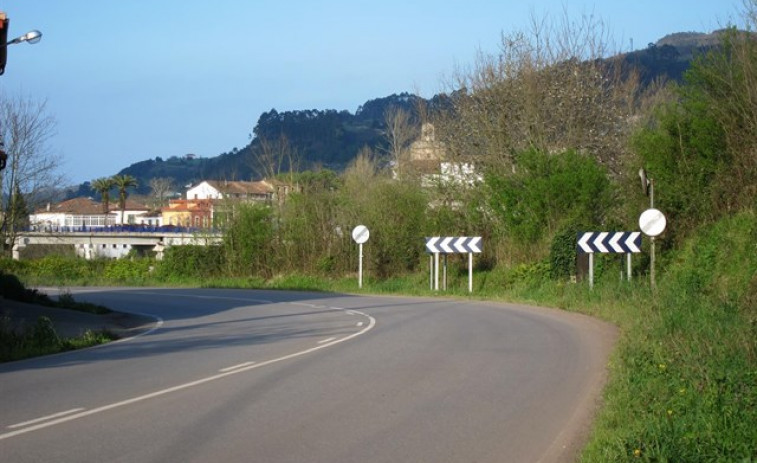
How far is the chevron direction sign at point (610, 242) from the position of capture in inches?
1110

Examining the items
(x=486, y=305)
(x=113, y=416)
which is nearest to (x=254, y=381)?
(x=113, y=416)

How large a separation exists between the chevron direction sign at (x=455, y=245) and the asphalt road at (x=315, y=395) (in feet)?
47.9

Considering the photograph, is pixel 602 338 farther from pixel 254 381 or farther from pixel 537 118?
pixel 537 118

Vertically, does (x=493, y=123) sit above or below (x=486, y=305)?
above

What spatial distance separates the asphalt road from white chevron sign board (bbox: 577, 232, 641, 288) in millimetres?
8297

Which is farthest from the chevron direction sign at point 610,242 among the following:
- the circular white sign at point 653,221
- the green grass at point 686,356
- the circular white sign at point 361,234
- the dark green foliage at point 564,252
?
the circular white sign at point 361,234

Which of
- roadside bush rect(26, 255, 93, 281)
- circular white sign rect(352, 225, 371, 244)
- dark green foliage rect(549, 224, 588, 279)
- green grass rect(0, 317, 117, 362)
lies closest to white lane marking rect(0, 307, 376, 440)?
green grass rect(0, 317, 117, 362)

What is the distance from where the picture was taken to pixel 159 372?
1349 cm

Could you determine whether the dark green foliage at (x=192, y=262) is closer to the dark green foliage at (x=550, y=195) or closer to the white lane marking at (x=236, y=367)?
the dark green foliage at (x=550, y=195)

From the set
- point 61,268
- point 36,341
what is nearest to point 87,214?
point 61,268

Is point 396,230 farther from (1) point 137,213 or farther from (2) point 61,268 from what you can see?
(1) point 137,213

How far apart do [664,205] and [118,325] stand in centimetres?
1756

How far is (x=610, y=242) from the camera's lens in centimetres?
2870

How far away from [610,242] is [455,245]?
861cm
